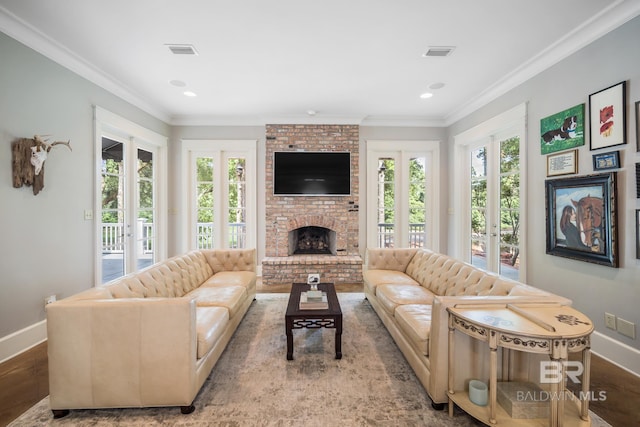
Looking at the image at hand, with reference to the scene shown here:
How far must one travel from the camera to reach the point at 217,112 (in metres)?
4.90

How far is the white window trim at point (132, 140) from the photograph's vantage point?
3.44m

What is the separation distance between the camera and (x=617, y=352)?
2307mm

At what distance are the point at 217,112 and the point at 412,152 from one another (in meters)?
3.66

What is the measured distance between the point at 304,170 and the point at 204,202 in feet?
6.67

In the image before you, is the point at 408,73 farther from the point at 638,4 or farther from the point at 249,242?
the point at 249,242

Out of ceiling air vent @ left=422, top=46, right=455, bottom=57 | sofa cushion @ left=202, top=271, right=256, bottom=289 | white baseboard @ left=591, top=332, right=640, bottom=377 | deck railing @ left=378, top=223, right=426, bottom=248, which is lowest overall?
white baseboard @ left=591, top=332, right=640, bottom=377

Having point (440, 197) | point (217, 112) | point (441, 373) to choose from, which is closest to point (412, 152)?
point (440, 197)

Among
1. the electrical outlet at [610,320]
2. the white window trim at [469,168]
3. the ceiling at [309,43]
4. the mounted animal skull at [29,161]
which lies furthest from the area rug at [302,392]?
the ceiling at [309,43]

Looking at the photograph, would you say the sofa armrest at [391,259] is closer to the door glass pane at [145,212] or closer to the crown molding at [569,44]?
the crown molding at [569,44]

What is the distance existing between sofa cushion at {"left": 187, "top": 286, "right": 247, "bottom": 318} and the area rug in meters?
0.36

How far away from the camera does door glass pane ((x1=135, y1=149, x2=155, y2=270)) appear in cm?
455

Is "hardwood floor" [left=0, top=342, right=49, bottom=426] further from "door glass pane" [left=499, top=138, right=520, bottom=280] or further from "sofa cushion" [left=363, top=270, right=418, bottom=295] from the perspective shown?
"door glass pane" [left=499, top=138, right=520, bottom=280]

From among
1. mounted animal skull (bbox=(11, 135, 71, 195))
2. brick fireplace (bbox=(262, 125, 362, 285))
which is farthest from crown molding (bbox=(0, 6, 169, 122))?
brick fireplace (bbox=(262, 125, 362, 285))

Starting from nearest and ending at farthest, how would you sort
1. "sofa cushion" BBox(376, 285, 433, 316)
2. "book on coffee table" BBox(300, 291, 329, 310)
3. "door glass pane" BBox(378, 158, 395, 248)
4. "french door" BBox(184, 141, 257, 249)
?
1. "book on coffee table" BBox(300, 291, 329, 310)
2. "sofa cushion" BBox(376, 285, 433, 316)
3. "french door" BBox(184, 141, 257, 249)
4. "door glass pane" BBox(378, 158, 395, 248)
